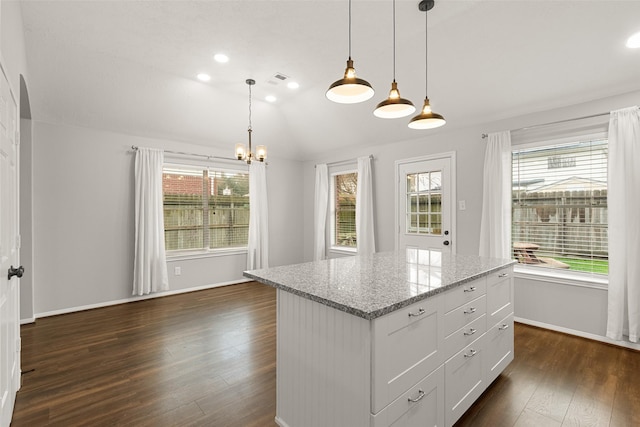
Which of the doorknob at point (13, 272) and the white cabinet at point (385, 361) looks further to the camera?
the doorknob at point (13, 272)

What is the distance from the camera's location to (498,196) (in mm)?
3736

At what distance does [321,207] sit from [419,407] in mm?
4630

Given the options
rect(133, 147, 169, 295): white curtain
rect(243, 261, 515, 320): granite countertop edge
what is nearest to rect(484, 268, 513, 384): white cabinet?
rect(243, 261, 515, 320): granite countertop edge

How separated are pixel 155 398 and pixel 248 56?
10.7 ft

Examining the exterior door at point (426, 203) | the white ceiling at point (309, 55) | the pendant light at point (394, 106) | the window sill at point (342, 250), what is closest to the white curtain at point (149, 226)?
the white ceiling at point (309, 55)

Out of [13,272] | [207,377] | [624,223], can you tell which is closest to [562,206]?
[624,223]

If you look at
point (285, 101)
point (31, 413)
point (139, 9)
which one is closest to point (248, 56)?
point (139, 9)

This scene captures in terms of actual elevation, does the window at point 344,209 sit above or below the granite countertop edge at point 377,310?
above

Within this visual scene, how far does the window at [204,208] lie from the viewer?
5027mm

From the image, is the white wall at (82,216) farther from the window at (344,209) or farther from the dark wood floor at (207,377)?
the window at (344,209)

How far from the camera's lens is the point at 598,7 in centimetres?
240

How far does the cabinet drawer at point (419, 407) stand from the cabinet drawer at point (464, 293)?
361 millimetres

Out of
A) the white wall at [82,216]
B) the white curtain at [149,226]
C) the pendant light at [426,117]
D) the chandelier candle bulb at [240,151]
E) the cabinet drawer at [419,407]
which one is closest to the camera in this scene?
the cabinet drawer at [419,407]

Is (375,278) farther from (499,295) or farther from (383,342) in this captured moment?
(499,295)
